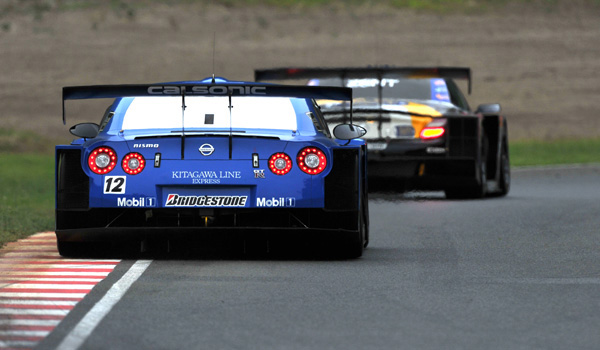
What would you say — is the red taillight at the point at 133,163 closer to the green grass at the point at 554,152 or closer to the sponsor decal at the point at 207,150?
the sponsor decal at the point at 207,150

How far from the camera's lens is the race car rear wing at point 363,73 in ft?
59.6

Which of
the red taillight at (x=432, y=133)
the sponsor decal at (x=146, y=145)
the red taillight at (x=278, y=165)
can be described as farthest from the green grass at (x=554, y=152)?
the sponsor decal at (x=146, y=145)

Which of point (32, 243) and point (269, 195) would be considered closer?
point (269, 195)

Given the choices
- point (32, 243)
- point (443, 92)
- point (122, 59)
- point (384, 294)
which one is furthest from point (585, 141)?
point (384, 294)

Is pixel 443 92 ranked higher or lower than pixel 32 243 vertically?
higher

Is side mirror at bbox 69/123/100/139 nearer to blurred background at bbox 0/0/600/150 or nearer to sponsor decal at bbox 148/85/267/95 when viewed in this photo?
sponsor decal at bbox 148/85/267/95

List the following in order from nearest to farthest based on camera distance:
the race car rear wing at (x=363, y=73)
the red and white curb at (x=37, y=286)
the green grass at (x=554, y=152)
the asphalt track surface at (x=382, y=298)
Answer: the asphalt track surface at (x=382, y=298)
the red and white curb at (x=37, y=286)
the race car rear wing at (x=363, y=73)
the green grass at (x=554, y=152)

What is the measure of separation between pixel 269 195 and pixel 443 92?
8.84 metres

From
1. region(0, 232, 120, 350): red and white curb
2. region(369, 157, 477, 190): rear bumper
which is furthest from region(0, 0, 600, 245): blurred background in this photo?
region(0, 232, 120, 350): red and white curb

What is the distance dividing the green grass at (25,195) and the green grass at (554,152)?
10.5 metres

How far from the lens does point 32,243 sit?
41.8ft

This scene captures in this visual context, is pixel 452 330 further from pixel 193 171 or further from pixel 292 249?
pixel 292 249

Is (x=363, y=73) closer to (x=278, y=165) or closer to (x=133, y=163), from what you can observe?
(x=278, y=165)

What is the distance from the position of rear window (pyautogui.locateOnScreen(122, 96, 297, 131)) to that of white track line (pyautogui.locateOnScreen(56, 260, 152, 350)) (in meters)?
1.10
